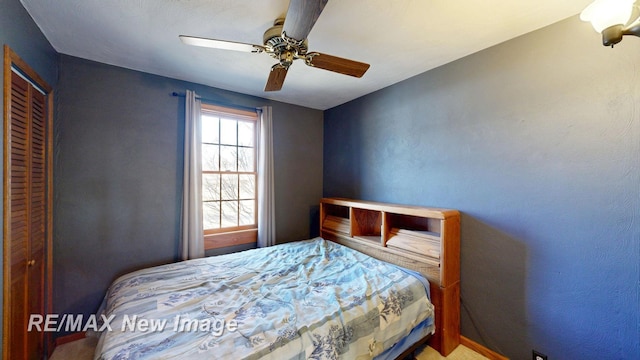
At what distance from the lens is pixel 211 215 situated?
2734 millimetres

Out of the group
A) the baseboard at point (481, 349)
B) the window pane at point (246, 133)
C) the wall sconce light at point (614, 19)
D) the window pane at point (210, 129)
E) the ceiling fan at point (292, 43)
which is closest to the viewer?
the wall sconce light at point (614, 19)

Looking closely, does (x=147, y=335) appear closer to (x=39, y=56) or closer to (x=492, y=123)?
(x=39, y=56)

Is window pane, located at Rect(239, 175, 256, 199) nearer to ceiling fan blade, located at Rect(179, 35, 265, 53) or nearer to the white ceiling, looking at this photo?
the white ceiling

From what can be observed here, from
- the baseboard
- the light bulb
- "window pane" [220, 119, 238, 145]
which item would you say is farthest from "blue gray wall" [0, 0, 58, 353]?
the baseboard

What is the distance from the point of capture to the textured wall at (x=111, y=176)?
2025 millimetres

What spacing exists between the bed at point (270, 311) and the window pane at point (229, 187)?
2.83 feet

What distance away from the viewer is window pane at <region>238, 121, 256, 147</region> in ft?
9.63

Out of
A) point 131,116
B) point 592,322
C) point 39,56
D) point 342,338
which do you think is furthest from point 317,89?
point 592,322

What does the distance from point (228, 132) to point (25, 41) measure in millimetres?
1590

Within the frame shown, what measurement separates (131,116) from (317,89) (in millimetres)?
1910

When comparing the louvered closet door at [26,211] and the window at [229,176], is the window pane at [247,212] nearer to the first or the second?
the window at [229,176]

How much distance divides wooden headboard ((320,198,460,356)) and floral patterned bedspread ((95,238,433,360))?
0.48 ft

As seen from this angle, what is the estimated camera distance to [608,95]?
140 cm

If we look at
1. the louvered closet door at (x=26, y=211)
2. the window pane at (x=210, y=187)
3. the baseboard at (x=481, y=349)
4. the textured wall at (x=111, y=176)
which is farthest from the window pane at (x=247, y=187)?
the baseboard at (x=481, y=349)
